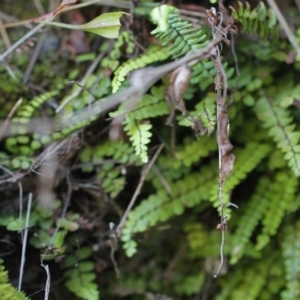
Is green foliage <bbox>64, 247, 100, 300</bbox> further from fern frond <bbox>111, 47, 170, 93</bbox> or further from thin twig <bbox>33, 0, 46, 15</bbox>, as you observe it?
thin twig <bbox>33, 0, 46, 15</bbox>

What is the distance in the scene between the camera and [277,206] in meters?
1.63

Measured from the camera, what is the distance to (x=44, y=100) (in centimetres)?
160

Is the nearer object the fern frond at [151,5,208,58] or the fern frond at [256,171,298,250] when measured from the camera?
the fern frond at [151,5,208,58]

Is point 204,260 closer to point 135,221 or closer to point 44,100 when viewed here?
point 135,221

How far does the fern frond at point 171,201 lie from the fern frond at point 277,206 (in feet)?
0.76

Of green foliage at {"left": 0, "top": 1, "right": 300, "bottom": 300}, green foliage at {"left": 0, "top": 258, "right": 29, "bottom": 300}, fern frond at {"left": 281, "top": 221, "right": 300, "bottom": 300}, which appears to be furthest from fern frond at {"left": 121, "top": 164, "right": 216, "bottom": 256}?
green foliage at {"left": 0, "top": 258, "right": 29, "bottom": 300}

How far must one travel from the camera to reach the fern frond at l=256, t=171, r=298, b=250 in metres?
1.59

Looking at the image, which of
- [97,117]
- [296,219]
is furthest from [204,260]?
[97,117]

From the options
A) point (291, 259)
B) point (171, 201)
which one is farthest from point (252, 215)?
point (171, 201)

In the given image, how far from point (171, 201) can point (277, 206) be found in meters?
0.39

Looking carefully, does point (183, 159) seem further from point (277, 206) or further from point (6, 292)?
point (6, 292)

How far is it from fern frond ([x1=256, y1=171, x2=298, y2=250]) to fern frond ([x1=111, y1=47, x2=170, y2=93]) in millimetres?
639

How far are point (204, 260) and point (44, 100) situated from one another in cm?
91

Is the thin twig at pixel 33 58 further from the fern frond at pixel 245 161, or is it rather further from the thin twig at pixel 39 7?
the fern frond at pixel 245 161
